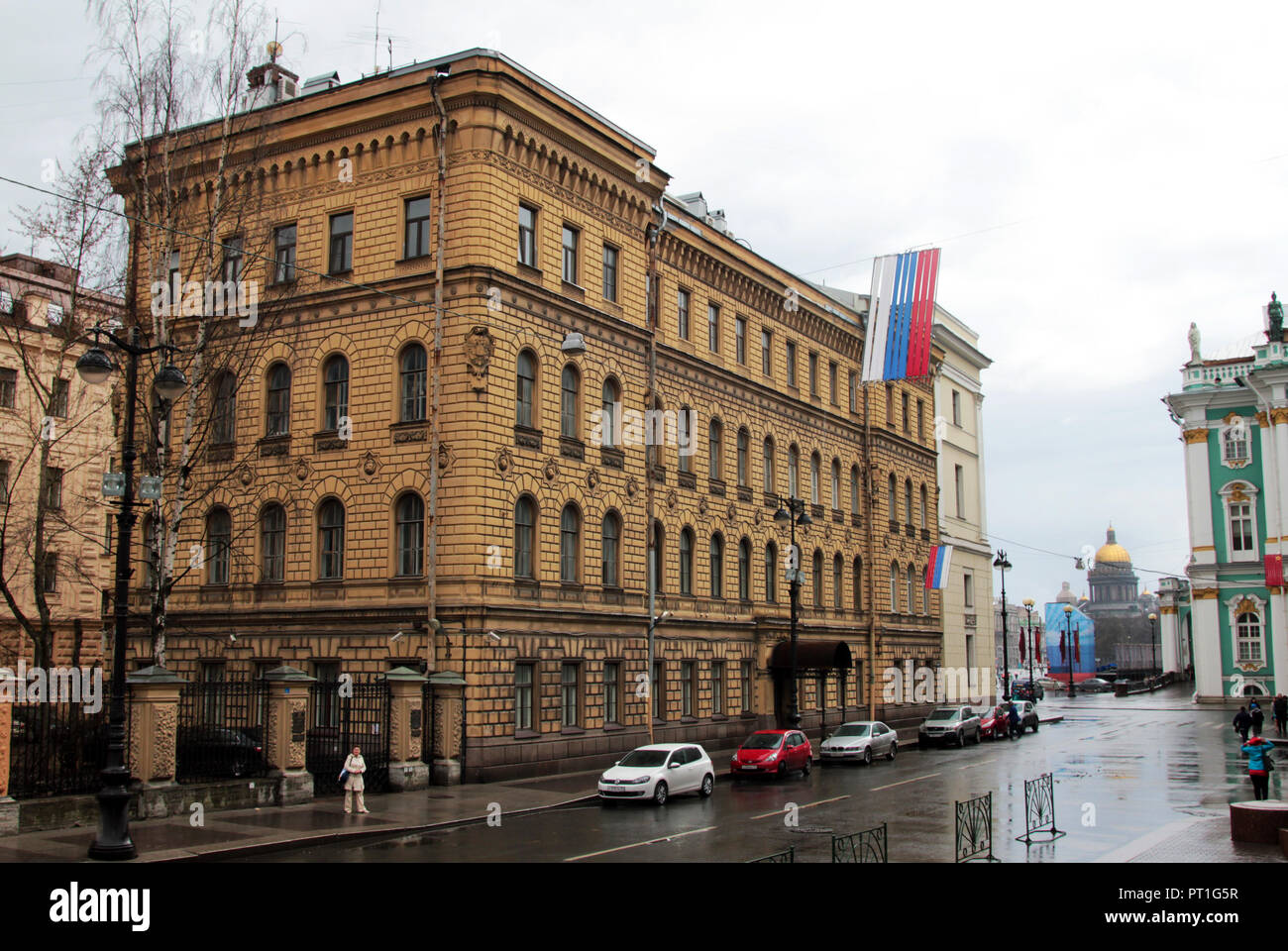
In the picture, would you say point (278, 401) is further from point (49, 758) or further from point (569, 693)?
point (49, 758)

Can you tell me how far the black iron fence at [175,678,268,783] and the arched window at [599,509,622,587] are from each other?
1185 cm

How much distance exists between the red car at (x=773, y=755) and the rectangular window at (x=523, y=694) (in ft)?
19.7

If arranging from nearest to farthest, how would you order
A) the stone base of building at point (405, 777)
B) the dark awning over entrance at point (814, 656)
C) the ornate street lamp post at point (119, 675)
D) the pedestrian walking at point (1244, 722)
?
the ornate street lamp post at point (119, 675) < the stone base of building at point (405, 777) < the pedestrian walking at point (1244, 722) < the dark awning over entrance at point (814, 656)

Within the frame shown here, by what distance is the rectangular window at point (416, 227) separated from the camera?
3159 centimetres

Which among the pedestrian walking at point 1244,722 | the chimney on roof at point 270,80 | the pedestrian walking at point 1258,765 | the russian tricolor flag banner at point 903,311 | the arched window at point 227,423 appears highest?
the chimney on roof at point 270,80

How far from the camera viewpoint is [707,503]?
40.8 metres

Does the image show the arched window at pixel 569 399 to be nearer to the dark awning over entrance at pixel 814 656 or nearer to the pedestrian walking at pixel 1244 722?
the dark awning over entrance at pixel 814 656

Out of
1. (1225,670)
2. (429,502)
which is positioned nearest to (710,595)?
(429,502)

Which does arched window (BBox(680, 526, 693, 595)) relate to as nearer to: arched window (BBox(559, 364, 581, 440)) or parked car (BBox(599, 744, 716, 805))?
arched window (BBox(559, 364, 581, 440))

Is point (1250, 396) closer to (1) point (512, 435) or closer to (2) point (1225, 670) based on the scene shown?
→ (2) point (1225, 670)

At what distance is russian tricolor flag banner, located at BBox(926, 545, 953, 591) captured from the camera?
2165 inches

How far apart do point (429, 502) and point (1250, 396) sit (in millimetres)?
60131

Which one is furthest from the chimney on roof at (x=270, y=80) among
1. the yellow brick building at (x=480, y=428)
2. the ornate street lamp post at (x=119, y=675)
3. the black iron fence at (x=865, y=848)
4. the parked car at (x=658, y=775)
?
the black iron fence at (x=865, y=848)
